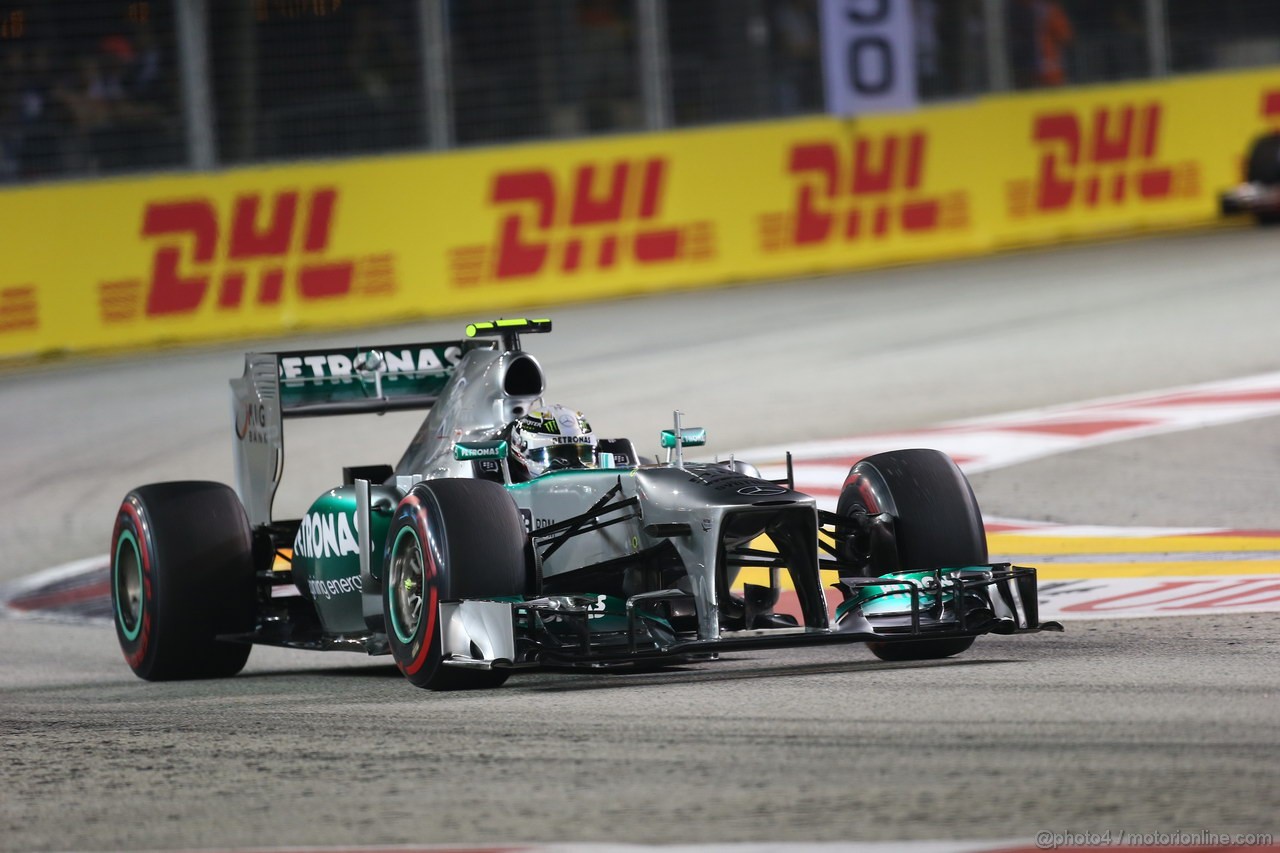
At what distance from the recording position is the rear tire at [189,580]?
841 cm

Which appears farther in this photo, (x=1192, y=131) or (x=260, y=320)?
(x=1192, y=131)

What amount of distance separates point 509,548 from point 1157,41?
18.2 metres

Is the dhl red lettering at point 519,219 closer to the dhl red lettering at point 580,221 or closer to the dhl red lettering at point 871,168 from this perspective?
the dhl red lettering at point 580,221

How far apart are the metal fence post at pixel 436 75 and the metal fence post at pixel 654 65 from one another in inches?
81.4

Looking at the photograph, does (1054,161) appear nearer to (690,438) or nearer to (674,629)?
(690,438)

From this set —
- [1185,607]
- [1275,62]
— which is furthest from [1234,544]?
[1275,62]

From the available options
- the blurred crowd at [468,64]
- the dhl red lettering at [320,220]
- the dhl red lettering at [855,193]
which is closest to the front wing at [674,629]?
the dhl red lettering at [320,220]

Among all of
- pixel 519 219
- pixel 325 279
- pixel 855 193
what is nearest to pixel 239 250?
pixel 325 279

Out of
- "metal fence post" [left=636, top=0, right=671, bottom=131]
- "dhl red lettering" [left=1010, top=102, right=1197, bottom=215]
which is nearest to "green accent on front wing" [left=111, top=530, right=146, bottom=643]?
"metal fence post" [left=636, top=0, right=671, bottom=131]

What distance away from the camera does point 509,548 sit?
6895 mm

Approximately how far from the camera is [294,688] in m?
7.78

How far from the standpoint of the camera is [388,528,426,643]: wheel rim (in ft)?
23.7

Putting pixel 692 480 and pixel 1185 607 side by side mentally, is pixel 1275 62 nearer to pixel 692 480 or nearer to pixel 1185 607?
pixel 1185 607

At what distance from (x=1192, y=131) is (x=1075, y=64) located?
148 centimetres
